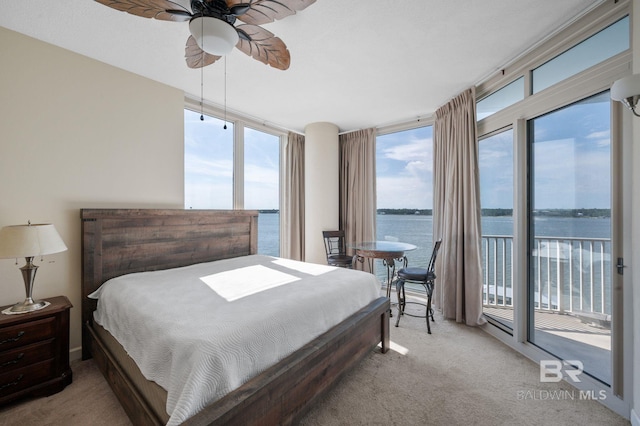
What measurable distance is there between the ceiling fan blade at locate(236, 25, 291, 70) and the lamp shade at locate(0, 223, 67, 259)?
75.8 inches

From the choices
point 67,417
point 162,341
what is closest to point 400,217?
point 162,341

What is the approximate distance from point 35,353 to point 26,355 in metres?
0.04

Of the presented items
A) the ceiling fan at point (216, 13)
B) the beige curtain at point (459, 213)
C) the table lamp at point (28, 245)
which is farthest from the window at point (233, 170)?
the beige curtain at point (459, 213)

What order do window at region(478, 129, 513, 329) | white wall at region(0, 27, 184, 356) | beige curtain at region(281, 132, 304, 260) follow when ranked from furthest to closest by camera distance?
1. beige curtain at region(281, 132, 304, 260)
2. window at region(478, 129, 513, 329)
3. white wall at region(0, 27, 184, 356)

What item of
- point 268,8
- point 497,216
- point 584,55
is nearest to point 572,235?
point 497,216

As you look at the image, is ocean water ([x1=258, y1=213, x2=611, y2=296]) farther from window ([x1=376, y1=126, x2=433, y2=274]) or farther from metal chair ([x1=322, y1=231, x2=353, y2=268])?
metal chair ([x1=322, y1=231, x2=353, y2=268])

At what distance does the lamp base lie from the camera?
1802mm

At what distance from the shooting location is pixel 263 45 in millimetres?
1797

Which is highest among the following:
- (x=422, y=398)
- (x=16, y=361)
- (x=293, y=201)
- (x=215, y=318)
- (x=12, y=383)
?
(x=293, y=201)

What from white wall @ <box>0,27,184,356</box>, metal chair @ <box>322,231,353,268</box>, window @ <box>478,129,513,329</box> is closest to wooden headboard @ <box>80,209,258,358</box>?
white wall @ <box>0,27,184,356</box>

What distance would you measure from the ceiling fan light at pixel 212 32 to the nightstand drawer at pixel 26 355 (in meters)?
2.35

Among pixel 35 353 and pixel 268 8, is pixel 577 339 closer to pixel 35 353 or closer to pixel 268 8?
pixel 268 8

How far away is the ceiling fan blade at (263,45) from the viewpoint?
5.49 ft

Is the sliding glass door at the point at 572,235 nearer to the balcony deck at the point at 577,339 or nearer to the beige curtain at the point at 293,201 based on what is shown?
the balcony deck at the point at 577,339
